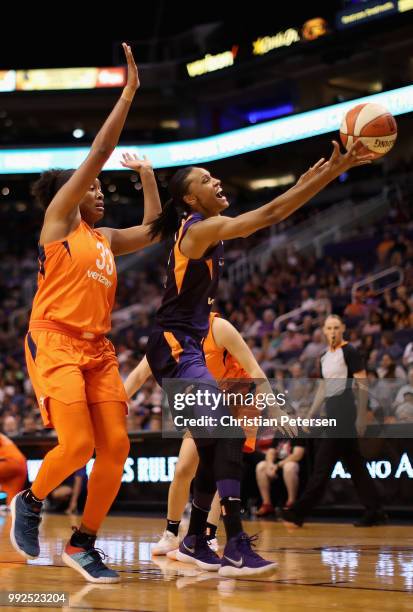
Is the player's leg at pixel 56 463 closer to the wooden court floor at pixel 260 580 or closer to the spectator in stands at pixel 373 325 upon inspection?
the wooden court floor at pixel 260 580

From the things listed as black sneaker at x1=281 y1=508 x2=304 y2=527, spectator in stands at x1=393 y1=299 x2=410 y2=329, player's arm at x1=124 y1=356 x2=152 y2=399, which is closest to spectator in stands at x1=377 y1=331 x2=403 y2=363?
spectator in stands at x1=393 y1=299 x2=410 y2=329

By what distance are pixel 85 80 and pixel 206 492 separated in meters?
26.7

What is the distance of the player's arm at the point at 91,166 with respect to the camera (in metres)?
5.12

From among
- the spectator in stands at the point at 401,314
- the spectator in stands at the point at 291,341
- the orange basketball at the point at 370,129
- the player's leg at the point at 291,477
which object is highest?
the orange basketball at the point at 370,129

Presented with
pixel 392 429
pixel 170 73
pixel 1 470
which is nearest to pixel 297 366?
pixel 392 429

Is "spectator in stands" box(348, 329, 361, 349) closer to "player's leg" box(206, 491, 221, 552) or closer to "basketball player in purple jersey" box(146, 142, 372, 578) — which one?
"player's leg" box(206, 491, 221, 552)

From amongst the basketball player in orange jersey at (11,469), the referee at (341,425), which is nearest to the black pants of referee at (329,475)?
the referee at (341,425)

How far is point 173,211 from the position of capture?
5.91 m

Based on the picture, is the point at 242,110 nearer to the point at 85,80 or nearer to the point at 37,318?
the point at 85,80

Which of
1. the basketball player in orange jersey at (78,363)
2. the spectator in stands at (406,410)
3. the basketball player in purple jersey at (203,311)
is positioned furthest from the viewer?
the spectator in stands at (406,410)

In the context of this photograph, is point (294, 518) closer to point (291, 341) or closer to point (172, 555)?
point (172, 555)

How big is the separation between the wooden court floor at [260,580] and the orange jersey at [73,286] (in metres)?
1.50

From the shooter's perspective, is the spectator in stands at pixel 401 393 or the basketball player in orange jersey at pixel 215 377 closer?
the basketball player in orange jersey at pixel 215 377

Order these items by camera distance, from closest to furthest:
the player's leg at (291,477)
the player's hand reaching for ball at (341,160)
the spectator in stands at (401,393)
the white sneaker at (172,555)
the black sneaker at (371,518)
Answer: the player's hand reaching for ball at (341,160) → the white sneaker at (172,555) → the black sneaker at (371,518) → the spectator in stands at (401,393) → the player's leg at (291,477)
